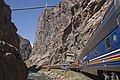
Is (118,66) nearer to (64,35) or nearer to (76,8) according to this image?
(76,8)

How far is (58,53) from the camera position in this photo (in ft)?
352

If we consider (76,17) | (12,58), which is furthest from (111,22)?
(76,17)

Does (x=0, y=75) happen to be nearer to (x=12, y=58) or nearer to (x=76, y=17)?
(x=12, y=58)

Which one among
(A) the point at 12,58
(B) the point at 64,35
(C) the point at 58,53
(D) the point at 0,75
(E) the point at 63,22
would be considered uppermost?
(E) the point at 63,22

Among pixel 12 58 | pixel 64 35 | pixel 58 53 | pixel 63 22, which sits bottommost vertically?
pixel 12 58

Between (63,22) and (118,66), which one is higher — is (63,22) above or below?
above

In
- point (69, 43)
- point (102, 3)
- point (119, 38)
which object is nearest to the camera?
point (119, 38)

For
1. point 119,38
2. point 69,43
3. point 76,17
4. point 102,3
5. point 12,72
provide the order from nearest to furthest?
point 119,38 < point 12,72 < point 102,3 < point 76,17 < point 69,43

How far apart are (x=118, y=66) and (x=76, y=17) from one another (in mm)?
81117

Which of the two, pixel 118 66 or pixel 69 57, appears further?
pixel 69 57

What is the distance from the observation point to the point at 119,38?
9727 millimetres

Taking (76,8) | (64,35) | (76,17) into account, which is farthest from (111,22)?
(64,35)

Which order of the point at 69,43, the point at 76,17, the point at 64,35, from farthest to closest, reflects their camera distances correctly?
the point at 64,35 → the point at 69,43 → the point at 76,17

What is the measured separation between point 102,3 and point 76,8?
2985cm
